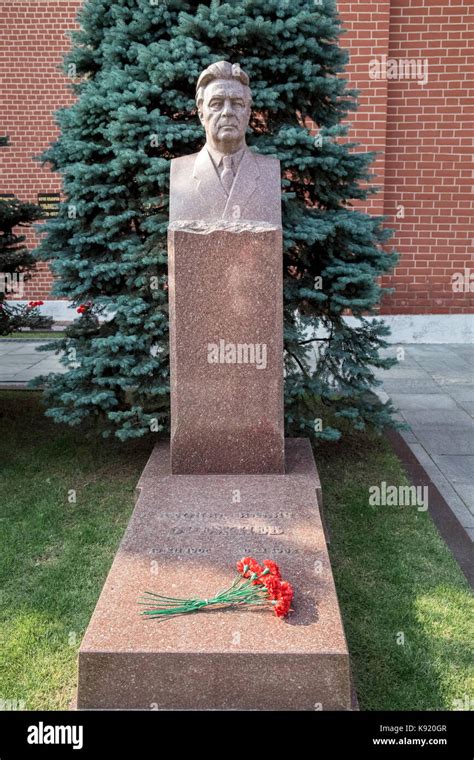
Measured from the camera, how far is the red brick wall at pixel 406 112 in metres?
10.1

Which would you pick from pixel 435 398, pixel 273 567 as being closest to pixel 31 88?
pixel 435 398

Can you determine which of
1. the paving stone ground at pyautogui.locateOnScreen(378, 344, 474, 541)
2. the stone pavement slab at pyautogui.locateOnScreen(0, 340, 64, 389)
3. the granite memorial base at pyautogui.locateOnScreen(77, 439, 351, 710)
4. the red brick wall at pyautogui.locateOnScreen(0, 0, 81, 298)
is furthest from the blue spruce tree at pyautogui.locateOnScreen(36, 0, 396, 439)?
the red brick wall at pyautogui.locateOnScreen(0, 0, 81, 298)

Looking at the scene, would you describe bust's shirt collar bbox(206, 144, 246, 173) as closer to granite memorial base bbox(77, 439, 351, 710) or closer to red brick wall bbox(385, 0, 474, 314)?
granite memorial base bbox(77, 439, 351, 710)

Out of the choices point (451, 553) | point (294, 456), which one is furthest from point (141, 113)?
point (451, 553)

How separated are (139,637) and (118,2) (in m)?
4.66

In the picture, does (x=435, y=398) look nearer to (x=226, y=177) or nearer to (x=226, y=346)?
(x=226, y=346)

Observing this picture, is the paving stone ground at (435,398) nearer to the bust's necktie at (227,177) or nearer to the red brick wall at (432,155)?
the red brick wall at (432,155)

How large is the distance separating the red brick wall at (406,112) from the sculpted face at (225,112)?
6417 mm

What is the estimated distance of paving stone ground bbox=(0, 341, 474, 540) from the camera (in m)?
5.55

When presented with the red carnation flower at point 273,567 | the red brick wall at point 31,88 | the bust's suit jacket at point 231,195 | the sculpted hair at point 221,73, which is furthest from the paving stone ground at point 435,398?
the sculpted hair at point 221,73

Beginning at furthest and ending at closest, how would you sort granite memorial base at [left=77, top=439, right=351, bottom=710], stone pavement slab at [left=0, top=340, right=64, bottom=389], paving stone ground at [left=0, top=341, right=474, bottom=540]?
stone pavement slab at [left=0, top=340, right=64, bottom=389] → paving stone ground at [left=0, top=341, right=474, bottom=540] → granite memorial base at [left=77, top=439, right=351, bottom=710]

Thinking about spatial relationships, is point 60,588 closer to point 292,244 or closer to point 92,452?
point 92,452

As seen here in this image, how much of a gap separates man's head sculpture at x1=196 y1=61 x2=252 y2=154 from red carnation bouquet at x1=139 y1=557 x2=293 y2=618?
8.56 ft

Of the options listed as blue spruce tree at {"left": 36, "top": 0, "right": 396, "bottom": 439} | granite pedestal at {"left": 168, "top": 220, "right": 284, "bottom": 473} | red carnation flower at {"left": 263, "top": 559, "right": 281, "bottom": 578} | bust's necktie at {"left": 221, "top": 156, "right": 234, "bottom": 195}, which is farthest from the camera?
blue spruce tree at {"left": 36, "top": 0, "right": 396, "bottom": 439}
